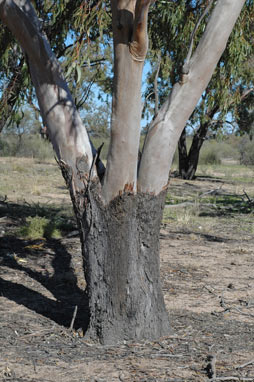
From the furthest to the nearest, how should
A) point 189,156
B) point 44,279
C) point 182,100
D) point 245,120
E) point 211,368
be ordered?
1. point 245,120
2. point 189,156
3. point 44,279
4. point 182,100
5. point 211,368

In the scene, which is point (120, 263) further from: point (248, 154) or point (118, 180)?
point (248, 154)

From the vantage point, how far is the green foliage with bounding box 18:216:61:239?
28.7ft

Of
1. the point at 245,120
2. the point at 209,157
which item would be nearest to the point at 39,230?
the point at 245,120

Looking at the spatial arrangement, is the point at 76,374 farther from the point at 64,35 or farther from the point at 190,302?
the point at 64,35

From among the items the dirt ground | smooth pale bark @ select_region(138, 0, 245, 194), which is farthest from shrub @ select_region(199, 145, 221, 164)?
smooth pale bark @ select_region(138, 0, 245, 194)

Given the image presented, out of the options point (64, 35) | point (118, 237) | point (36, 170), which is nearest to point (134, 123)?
point (118, 237)

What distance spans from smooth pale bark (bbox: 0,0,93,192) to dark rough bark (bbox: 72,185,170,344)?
11.1 inches

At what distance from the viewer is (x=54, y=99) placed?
14.1ft

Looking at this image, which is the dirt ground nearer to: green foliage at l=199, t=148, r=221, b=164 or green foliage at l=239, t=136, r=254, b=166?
green foliage at l=199, t=148, r=221, b=164

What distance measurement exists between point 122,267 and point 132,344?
1.93ft

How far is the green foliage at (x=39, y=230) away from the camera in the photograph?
8734 mm

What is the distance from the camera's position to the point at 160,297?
175 inches

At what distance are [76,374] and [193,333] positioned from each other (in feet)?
4.08

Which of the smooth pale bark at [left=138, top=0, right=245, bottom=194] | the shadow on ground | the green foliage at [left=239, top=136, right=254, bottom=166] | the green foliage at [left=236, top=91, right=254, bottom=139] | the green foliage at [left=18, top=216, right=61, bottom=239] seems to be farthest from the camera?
the green foliage at [left=239, top=136, right=254, bottom=166]
